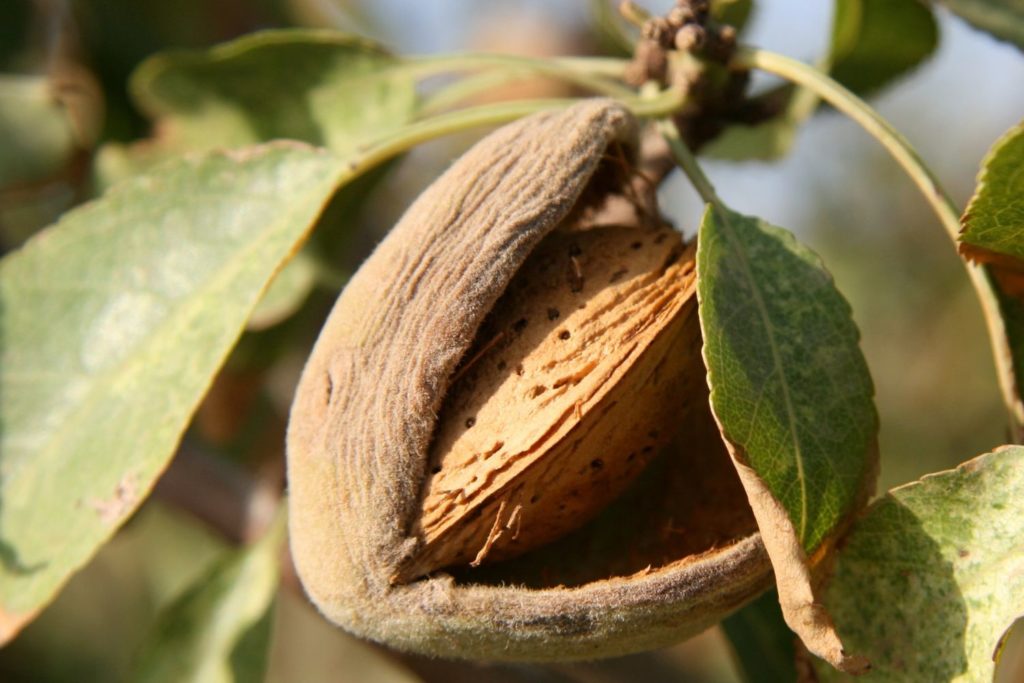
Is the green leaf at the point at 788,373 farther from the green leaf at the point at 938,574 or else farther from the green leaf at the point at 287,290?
the green leaf at the point at 287,290

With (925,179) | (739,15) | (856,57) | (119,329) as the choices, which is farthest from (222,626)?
(856,57)

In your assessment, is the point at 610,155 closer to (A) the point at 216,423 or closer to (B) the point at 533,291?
(B) the point at 533,291

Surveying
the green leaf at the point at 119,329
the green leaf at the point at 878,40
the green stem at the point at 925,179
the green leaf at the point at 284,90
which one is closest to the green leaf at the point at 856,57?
the green leaf at the point at 878,40

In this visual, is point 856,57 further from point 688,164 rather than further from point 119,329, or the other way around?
point 119,329

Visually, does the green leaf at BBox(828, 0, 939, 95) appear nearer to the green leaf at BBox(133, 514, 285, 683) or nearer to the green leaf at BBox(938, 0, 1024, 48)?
the green leaf at BBox(938, 0, 1024, 48)

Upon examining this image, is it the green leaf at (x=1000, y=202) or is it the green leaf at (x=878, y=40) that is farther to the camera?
the green leaf at (x=878, y=40)

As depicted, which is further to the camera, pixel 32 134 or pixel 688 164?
pixel 32 134

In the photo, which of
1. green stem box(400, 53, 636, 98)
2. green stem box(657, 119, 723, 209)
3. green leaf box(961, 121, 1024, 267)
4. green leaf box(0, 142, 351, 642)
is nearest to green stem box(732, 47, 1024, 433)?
green leaf box(961, 121, 1024, 267)
